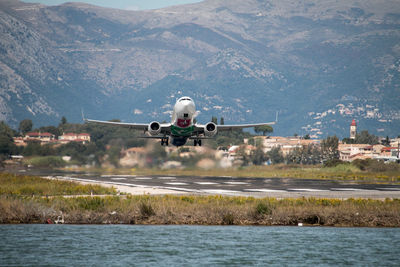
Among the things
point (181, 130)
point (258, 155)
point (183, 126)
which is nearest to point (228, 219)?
point (183, 126)

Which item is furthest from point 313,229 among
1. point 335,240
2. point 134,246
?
point 134,246

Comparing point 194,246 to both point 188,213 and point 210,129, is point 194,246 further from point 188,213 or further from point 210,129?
point 210,129

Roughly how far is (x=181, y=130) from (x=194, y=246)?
30489 mm

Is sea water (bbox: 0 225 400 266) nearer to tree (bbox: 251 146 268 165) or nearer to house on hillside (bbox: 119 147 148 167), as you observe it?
house on hillside (bbox: 119 147 148 167)

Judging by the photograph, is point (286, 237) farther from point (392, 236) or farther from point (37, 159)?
point (37, 159)

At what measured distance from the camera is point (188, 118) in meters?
68.7

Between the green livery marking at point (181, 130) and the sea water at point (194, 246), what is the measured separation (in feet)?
76.4

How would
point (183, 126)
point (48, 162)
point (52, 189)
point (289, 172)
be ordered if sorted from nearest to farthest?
point (52, 189) → point (183, 126) → point (48, 162) → point (289, 172)

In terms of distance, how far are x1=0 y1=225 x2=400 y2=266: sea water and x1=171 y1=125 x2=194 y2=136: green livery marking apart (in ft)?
76.4

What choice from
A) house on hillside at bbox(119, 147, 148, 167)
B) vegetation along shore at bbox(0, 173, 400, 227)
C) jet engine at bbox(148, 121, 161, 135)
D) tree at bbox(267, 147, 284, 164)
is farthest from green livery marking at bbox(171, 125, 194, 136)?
tree at bbox(267, 147, 284, 164)

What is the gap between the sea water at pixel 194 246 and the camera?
126 feet

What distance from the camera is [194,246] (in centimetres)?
4231

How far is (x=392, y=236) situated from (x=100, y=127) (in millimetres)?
67106

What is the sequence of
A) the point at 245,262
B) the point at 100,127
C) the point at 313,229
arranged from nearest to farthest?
1. the point at 245,262
2. the point at 313,229
3. the point at 100,127
